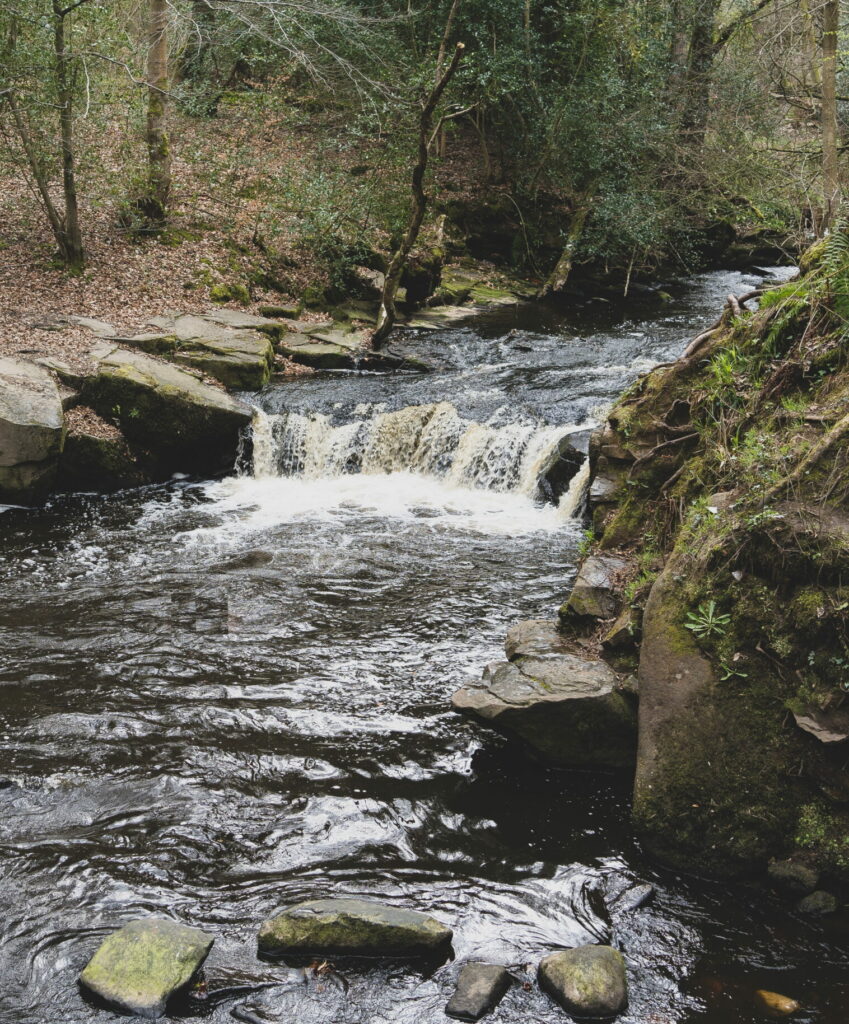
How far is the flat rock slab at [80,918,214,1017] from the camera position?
11.7 feet

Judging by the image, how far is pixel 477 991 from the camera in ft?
12.0

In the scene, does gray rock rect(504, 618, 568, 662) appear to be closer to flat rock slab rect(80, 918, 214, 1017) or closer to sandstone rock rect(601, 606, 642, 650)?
sandstone rock rect(601, 606, 642, 650)

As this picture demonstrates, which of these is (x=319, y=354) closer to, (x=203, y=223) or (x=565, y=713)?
(x=203, y=223)

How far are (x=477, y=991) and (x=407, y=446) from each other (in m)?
8.87

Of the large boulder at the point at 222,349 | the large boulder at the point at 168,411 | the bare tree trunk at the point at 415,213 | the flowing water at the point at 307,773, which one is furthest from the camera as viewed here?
the bare tree trunk at the point at 415,213

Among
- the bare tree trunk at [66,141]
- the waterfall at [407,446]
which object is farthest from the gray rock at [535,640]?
the bare tree trunk at [66,141]

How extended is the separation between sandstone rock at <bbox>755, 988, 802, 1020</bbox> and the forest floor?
1088 centimetres

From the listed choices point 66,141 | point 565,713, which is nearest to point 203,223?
point 66,141

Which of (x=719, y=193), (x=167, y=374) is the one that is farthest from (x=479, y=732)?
(x=719, y=193)

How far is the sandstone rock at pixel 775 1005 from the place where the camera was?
361 centimetres

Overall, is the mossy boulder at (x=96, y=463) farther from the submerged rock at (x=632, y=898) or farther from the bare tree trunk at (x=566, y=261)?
the bare tree trunk at (x=566, y=261)

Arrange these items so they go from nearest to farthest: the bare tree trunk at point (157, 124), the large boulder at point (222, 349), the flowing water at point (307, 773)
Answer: the flowing water at point (307, 773) → the large boulder at point (222, 349) → the bare tree trunk at point (157, 124)

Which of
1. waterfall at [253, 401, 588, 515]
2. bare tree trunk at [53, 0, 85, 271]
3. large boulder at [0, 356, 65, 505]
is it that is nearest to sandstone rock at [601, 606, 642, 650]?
waterfall at [253, 401, 588, 515]

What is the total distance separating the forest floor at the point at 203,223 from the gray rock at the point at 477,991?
10163mm
